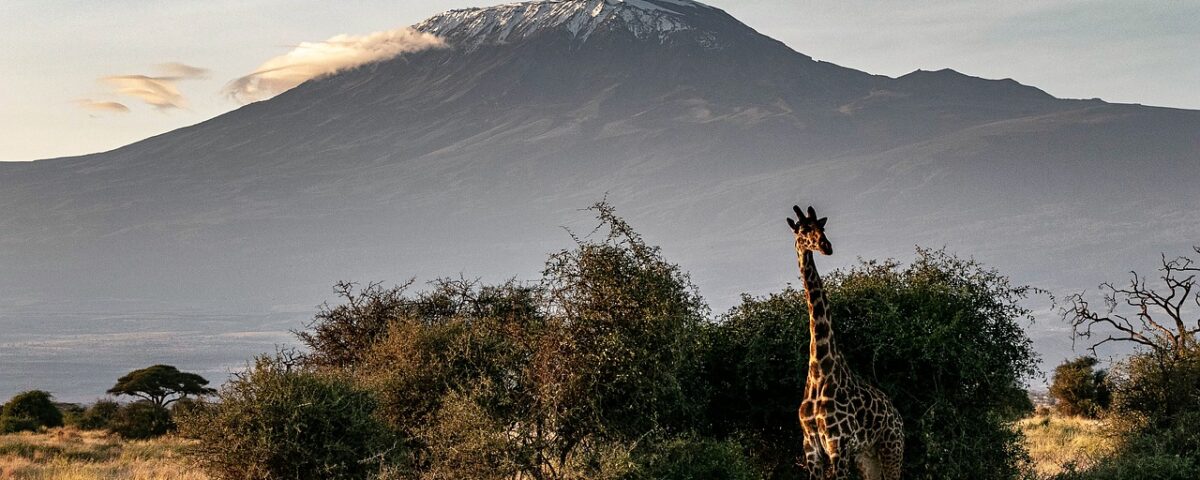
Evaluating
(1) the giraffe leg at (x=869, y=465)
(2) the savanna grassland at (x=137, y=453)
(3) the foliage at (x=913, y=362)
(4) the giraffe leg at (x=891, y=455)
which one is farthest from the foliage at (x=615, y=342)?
(2) the savanna grassland at (x=137, y=453)

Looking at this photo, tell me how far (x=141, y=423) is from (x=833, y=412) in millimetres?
29298

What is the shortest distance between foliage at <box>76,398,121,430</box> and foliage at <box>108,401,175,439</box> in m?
1.80

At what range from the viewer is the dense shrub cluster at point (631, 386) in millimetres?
18344

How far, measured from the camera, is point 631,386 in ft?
60.3

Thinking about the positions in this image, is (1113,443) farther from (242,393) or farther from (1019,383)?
(242,393)

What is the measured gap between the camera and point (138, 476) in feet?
82.2

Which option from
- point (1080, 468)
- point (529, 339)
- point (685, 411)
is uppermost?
point (529, 339)

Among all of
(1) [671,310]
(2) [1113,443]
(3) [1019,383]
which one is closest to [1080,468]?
(2) [1113,443]

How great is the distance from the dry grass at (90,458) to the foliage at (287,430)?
235cm

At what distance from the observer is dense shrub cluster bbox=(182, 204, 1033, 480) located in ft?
60.2

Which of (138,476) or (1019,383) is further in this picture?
(138,476)

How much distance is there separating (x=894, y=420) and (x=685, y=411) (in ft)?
→ 10.2

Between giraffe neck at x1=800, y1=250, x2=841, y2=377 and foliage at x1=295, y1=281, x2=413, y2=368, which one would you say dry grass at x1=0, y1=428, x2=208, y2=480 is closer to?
foliage at x1=295, y1=281, x2=413, y2=368

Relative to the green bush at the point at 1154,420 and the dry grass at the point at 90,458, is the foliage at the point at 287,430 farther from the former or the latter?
the green bush at the point at 1154,420
